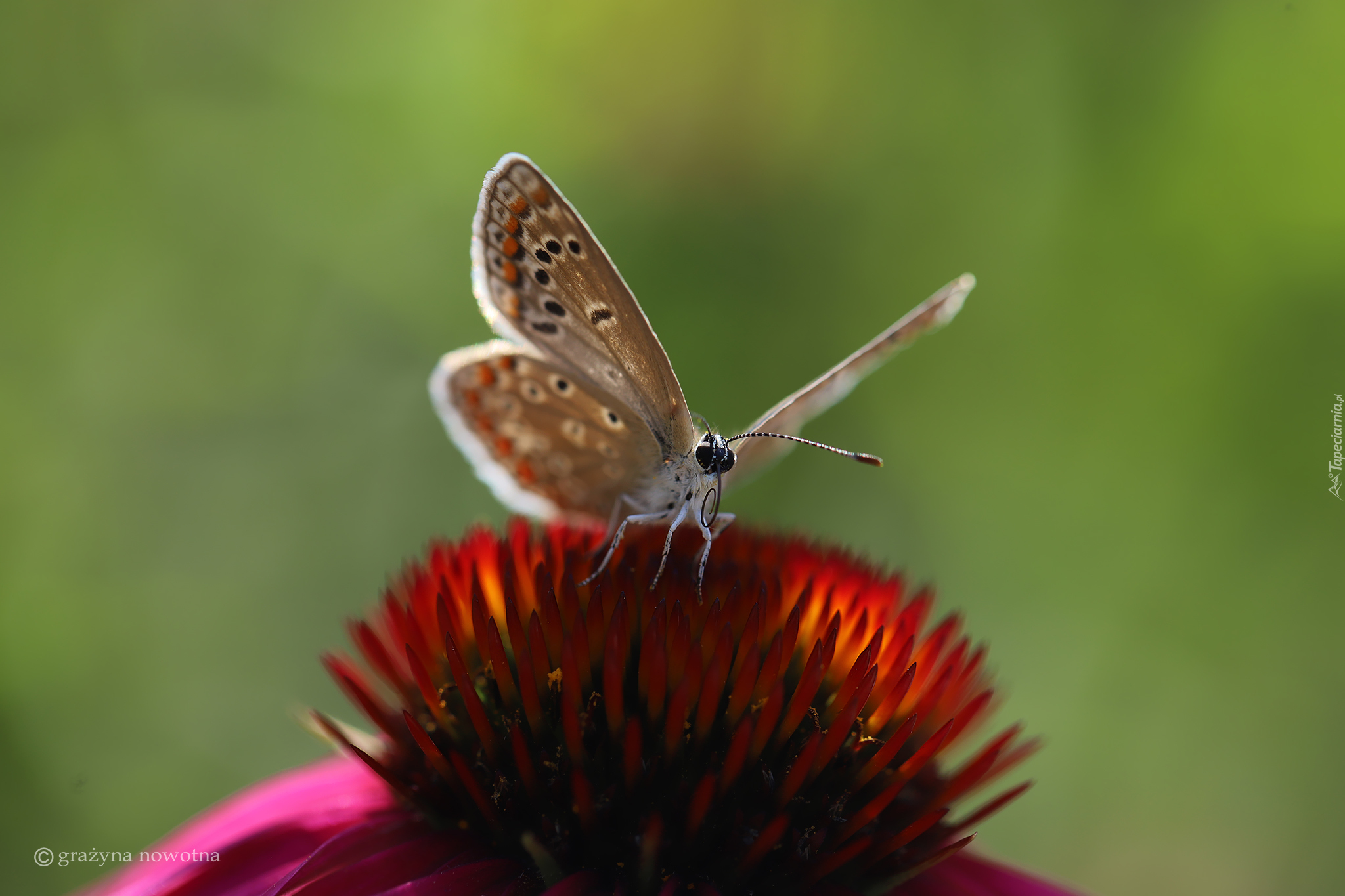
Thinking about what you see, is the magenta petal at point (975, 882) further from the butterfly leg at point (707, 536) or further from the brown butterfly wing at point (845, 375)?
the brown butterfly wing at point (845, 375)

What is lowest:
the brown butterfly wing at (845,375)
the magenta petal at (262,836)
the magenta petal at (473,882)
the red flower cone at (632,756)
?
the magenta petal at (262,836)

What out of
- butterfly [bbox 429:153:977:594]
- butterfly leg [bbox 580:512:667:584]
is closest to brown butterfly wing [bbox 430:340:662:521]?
butterfly [bbox 429:153:977:594]

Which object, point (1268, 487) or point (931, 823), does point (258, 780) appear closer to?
point (931, 823)

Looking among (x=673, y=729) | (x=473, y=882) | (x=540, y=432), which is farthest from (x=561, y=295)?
(x=473, y=882)

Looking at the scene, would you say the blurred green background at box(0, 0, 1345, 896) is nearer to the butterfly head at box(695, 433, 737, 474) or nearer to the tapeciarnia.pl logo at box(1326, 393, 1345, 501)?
the tapeciarnia.pl logo at box(1326, 393, 1345, 501)

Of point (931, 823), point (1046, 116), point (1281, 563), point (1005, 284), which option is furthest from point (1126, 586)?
point (931, 823)

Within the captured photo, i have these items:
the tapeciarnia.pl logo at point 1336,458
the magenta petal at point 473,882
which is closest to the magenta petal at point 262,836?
the magenta petal at point 473,882
